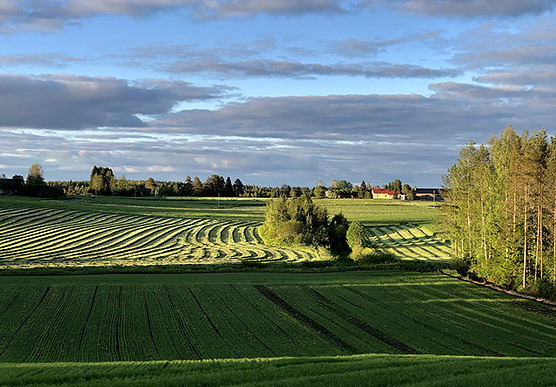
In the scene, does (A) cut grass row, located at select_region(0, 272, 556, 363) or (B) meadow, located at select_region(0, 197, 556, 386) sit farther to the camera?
(A) cut grass row, located at select_region(0, 272, 556, 363)

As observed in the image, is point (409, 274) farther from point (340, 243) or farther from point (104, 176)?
point (104, 176)

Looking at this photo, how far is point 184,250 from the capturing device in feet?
184

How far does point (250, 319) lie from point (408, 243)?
51365mm

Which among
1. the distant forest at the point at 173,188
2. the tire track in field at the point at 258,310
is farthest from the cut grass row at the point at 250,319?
the distant forest at the point at 173,188

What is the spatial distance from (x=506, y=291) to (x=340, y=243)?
37.1 m

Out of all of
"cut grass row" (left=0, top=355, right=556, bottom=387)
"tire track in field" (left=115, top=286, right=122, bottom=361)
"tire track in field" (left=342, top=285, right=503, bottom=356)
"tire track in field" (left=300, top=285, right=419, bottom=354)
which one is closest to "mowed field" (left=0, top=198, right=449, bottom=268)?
"tire track in field" (left=115, top=286, right=122, bottom=361)

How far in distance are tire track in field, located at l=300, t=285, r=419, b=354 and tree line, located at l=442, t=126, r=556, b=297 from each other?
15.2 metres

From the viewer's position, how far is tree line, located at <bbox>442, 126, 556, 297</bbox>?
112 ft

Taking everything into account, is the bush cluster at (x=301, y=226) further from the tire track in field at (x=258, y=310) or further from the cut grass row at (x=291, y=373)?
the cut grass row at (x=291, y=373)

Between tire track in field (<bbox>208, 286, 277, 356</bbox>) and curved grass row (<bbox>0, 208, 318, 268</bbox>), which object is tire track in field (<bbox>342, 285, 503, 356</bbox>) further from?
curved grass row (<bbox>0, 208, 318, 268</bbox>)

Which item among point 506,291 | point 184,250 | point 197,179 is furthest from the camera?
point 197,179

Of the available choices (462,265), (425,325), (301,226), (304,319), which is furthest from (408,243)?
(304,319)

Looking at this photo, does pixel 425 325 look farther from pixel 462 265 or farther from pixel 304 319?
pixel 462 265

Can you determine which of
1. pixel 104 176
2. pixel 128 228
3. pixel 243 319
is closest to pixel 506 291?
pixel 243 319
